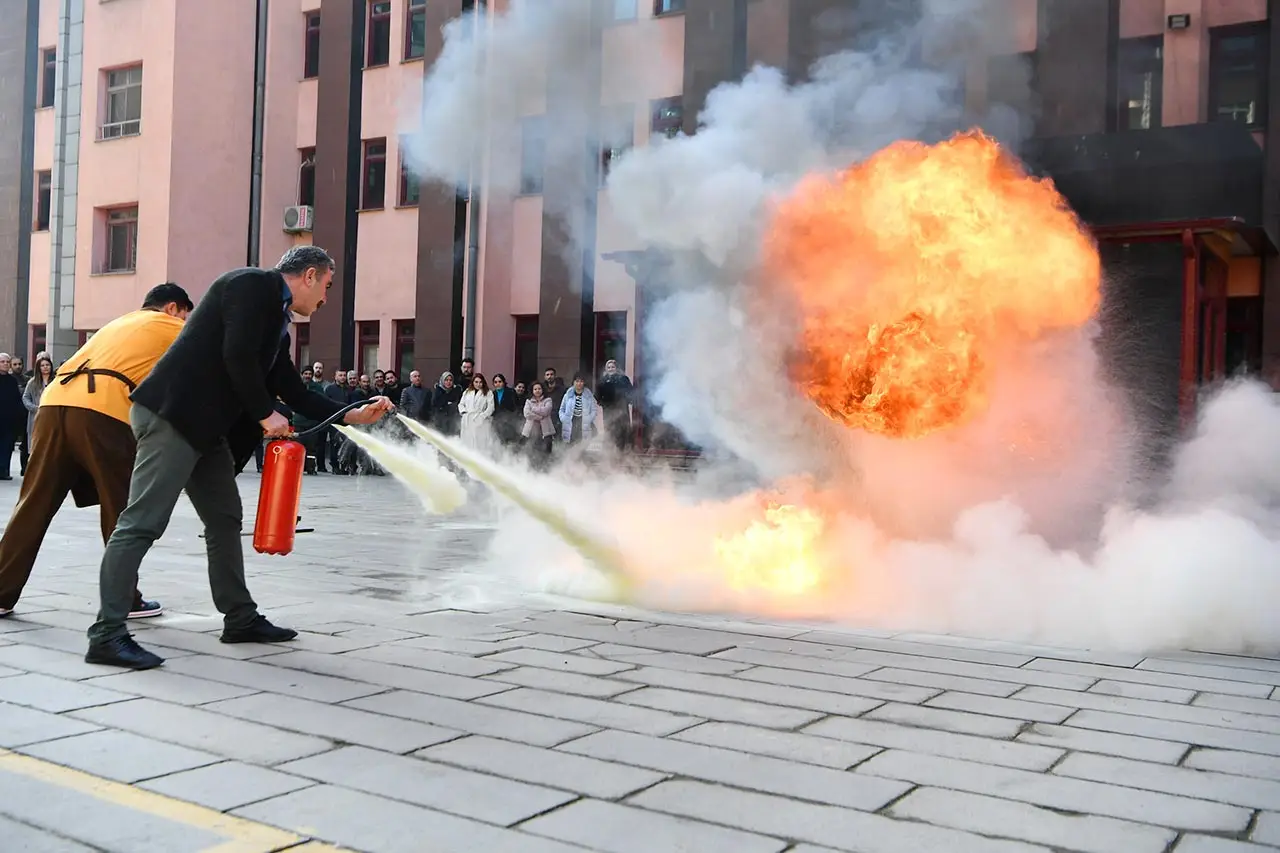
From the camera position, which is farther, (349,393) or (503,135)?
(349,393)

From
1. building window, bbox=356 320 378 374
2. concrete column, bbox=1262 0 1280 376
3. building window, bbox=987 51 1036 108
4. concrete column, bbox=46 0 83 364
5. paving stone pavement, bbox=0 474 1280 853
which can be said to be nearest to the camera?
paving stone pavement, bbox=0 474 1280 853

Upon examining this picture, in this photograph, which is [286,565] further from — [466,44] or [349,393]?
[349,393]

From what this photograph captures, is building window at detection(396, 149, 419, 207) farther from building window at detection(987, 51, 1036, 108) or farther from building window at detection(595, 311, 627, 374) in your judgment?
building window at detection(987, 51, 1036, 108)

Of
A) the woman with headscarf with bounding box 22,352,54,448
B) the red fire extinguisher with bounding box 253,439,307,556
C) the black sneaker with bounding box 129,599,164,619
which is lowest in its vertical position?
the black sneaker with bounding box 129,599,164,619

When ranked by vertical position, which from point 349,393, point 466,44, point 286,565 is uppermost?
point 466,44

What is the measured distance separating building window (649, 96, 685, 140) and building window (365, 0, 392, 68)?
12.7 meters

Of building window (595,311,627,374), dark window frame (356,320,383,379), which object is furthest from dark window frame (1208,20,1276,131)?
dark window frame (356,320,383,379)

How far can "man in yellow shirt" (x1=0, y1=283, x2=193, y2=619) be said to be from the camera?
539 cm

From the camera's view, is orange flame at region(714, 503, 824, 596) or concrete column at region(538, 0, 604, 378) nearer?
orange flame at region(714, 503, 824, 596)

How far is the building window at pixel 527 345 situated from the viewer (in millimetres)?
19266

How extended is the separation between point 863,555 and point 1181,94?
9428 millimetres

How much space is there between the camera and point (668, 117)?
8.95 meters

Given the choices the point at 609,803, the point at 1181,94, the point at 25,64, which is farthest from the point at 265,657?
the point at 25,64

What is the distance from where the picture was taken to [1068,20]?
11.3 metres
